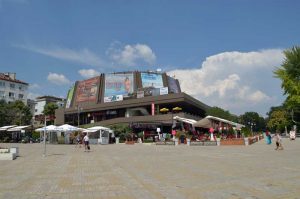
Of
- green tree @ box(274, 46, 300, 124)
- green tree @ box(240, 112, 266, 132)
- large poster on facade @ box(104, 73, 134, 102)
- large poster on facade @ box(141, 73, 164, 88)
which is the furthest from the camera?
green tree @ box(240, 112, 266, 132)

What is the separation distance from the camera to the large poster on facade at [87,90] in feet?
297

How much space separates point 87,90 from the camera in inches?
3669

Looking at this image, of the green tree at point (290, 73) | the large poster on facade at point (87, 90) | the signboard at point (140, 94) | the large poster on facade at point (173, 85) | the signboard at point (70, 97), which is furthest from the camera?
the signboard at point (70, 97)

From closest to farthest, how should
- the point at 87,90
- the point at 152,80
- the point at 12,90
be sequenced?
the point at 152,80, the point at 87,90, the point at 12,90

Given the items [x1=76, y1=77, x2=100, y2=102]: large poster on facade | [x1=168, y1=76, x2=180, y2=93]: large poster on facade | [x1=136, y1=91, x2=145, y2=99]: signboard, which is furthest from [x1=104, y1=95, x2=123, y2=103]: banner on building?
[x1=168, y1=76, x2=180, y2=93]: large poster on facade

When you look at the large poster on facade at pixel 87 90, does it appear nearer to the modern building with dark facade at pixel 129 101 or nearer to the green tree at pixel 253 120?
the modern building with dark facade at pixel 129 101

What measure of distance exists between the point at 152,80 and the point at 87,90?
17.8 m

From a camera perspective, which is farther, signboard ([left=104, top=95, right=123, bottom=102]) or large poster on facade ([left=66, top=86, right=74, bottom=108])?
large poster on facade ([left=66, top=86, right=74, bottom=108])

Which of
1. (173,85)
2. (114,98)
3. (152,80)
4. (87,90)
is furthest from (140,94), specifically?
(87,90)

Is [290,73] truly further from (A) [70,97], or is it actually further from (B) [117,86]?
(A) [70,97]

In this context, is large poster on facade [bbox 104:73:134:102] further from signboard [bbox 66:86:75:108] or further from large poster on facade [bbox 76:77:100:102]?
signboard [bbox 66:86:75:108]

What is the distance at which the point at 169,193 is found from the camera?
8.73 meters

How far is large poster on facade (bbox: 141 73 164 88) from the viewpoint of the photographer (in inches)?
3459

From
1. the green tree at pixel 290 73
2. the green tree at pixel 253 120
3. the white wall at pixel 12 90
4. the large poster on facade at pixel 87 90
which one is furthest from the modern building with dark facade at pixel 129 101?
the green tree at pixel 253 120
